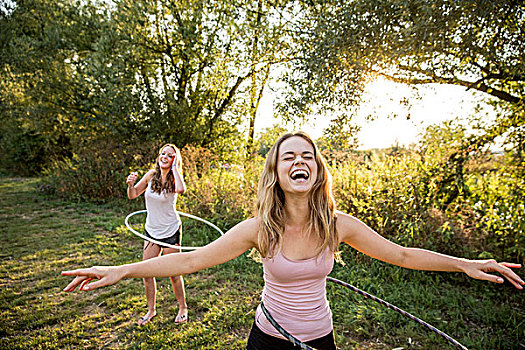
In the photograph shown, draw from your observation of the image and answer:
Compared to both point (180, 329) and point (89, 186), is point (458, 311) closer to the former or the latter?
point (180, 329)

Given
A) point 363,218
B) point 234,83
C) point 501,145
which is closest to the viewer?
point 501,145

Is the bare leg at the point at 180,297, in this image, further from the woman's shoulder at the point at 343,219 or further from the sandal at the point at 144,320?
the woman's shoulder at the point at 343,219

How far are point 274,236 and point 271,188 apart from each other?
31cm

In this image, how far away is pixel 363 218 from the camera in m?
5.89

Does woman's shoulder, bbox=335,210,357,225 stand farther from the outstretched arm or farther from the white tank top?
the white tank top

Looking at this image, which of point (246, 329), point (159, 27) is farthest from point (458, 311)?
point (159, 27)

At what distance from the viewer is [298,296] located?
1.95 metres

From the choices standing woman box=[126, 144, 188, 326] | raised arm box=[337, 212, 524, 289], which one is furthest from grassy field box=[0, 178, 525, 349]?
raised arm box=[337, 212, 524, 289]

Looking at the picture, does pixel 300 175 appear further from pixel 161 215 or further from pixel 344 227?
pixel 161 215

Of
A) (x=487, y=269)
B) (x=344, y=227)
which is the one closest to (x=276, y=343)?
(x=344, y=227)

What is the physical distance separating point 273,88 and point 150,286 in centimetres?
527

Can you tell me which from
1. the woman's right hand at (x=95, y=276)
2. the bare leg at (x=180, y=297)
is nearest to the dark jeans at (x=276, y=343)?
the woman's right hand at (x=95, y=276)

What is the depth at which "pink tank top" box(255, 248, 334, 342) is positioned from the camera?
76.1 inches

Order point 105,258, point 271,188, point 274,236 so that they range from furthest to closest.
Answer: point 105,258, point 271,188, point 274,236
